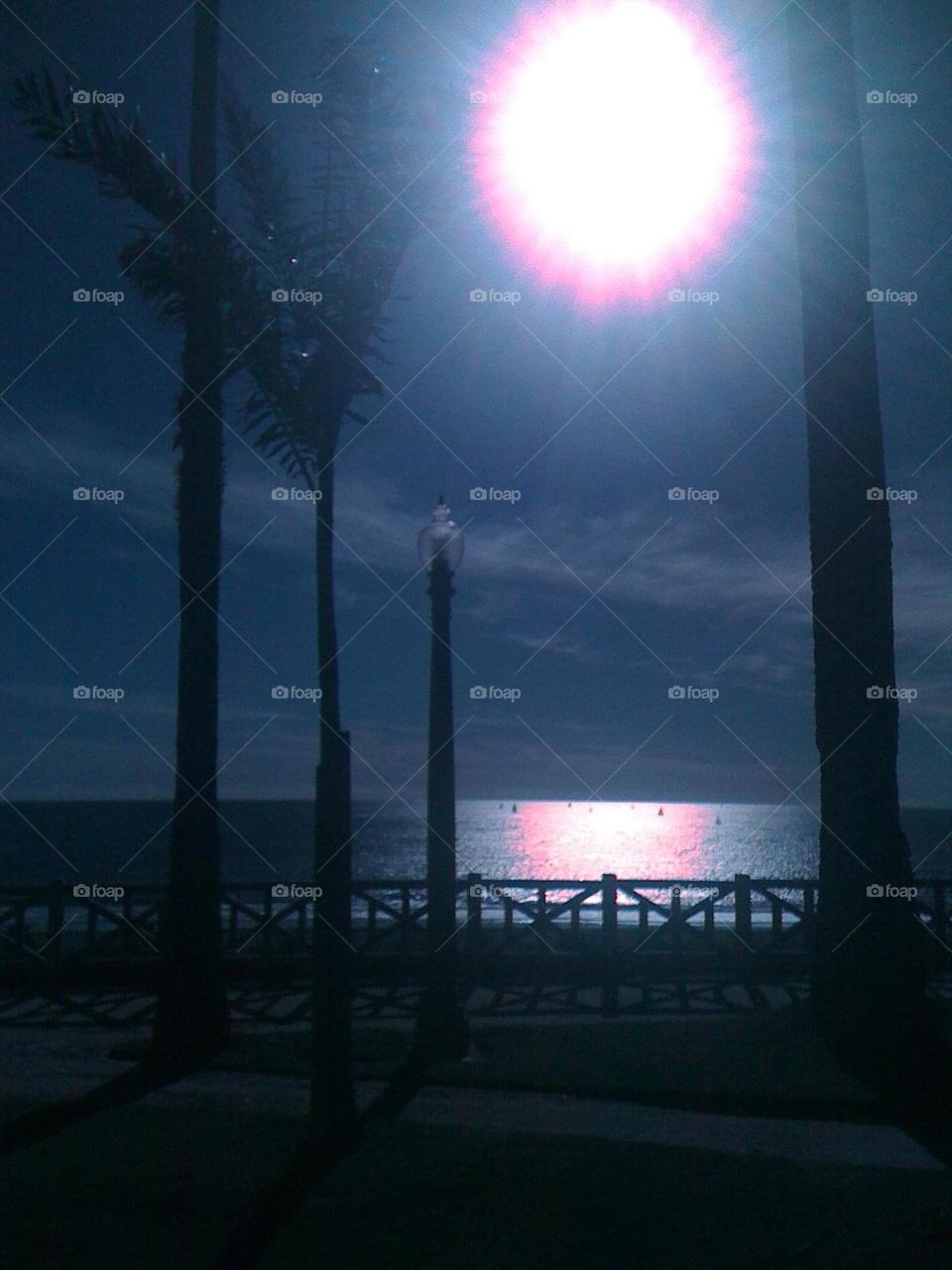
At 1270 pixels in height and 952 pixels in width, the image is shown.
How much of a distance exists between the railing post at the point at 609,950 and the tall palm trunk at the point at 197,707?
4194mm

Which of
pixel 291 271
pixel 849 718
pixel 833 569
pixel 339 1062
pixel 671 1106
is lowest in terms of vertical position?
pixel 671 1106

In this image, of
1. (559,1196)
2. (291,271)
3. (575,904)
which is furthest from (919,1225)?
(575,904)

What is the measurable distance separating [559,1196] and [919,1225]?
1.68m

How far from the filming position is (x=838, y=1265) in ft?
15.5

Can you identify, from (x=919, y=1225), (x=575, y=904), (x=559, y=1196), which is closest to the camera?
(x=919, y=1225)

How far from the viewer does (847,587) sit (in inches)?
361

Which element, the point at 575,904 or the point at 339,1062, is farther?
the point at 575,904

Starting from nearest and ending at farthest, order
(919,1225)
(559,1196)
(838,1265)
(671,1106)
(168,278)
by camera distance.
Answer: (838,1265), (919,1225), (559,1196), (671,1106), (168,278)

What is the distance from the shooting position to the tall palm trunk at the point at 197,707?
980 centimetres

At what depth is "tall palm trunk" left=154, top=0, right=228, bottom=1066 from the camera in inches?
386

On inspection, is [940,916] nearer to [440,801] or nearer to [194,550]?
[440,801]

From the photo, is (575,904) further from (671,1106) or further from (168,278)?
(168,278)

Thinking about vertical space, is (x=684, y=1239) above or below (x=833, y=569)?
below

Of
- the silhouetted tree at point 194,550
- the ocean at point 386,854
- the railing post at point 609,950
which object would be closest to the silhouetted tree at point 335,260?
the silhouetted tree at point 194,550
